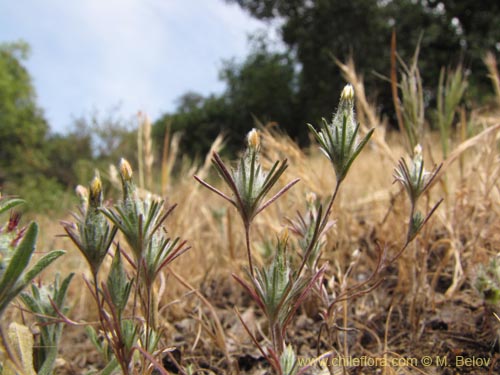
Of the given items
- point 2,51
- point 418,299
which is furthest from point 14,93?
point 418,299

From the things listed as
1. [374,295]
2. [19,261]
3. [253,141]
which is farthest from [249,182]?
[374,295]

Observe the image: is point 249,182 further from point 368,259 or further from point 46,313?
point 368,259

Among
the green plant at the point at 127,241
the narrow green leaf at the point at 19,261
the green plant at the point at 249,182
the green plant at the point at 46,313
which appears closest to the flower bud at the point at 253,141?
the green plant at the point at 249,182

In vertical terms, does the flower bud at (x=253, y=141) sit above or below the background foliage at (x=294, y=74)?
below

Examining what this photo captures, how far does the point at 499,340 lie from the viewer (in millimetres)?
838

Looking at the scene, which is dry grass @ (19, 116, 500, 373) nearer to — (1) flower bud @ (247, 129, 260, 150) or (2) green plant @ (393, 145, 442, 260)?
(2) green plant @ (393, 145, 442, 260)

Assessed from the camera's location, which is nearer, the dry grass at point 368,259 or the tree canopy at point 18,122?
the dry grass at point 368,259

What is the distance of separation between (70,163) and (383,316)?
12172mm

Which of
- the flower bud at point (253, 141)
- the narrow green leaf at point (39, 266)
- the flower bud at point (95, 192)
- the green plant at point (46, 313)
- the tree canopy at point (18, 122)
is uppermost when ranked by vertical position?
the tree canopy at point (18, 122)

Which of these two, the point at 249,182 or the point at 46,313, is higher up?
the point at 249,182

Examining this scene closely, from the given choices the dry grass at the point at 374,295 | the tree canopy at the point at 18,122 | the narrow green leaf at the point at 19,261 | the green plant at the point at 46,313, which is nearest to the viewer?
the narrow green leaf at the point at 19,261

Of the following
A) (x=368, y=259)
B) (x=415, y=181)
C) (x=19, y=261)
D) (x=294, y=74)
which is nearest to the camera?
(x=19, y=261)

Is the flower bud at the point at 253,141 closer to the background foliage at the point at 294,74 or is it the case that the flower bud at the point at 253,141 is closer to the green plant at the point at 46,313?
the green plant at the point at 46,313

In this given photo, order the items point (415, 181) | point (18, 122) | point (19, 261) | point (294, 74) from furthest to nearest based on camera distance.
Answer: point (294, 74), point (18, 122), point (415, 181), point (19, 261)
